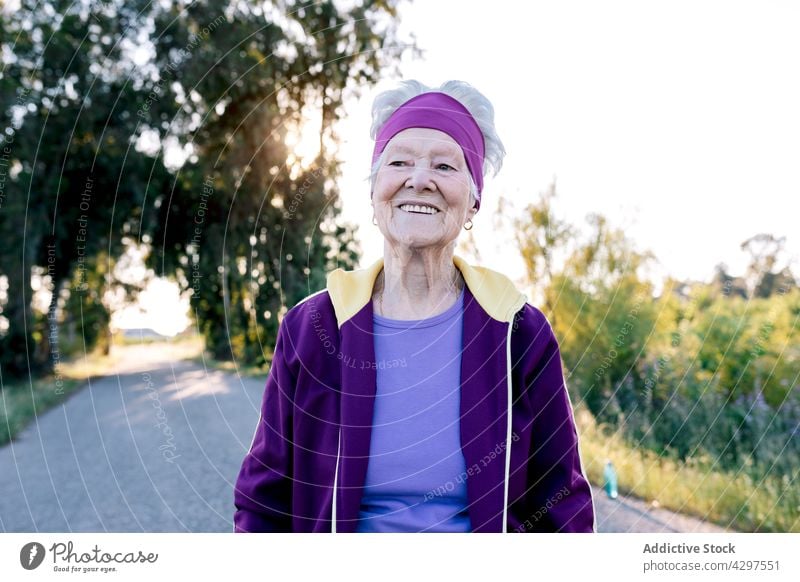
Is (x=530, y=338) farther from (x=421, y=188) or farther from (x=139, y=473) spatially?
(x=139, y=473)

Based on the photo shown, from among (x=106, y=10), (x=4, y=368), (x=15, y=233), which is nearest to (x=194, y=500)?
(x=106, y=10)

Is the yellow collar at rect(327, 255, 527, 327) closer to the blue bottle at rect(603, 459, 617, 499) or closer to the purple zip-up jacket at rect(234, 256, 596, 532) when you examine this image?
the purple zip-up jacket at rect(234, 256, 596, 532)

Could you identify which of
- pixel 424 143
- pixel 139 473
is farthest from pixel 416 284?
pixel 139 473

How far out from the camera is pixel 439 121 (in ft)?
6.09

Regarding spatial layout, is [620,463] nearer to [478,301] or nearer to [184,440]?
[478,301]

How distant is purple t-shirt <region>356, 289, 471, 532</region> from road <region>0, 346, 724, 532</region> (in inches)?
55.4

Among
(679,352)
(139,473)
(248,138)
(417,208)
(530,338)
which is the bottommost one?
(139,473)

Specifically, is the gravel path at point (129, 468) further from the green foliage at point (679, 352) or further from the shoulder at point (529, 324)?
the green foliage at point (679, 352)

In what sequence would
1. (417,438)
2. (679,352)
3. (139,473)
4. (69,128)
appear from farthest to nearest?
(69,128) < (679,352) < (139,473) < (417,438)

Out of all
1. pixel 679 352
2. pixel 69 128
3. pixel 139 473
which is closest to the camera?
pixel 139 473

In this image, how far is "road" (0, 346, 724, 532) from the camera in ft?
13.6

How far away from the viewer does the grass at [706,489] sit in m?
3.86

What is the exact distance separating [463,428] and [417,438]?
0.12 m
